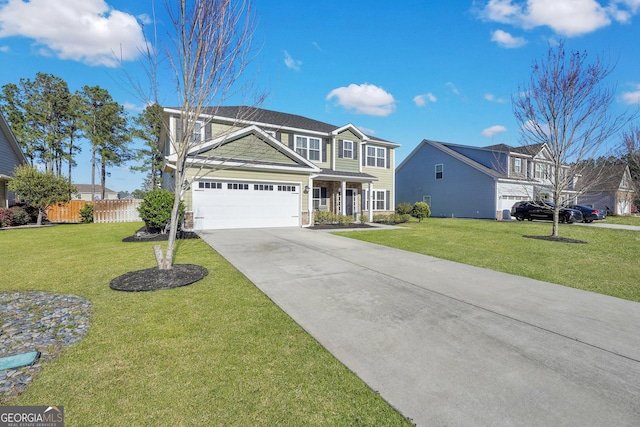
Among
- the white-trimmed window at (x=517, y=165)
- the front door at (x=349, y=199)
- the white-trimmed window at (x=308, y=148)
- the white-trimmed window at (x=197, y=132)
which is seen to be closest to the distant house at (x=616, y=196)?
the white-trimmed window at (x=517, y=165)

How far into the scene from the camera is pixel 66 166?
31078mm

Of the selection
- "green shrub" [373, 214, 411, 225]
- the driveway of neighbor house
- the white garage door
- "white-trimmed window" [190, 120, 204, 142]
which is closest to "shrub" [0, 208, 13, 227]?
the white garage door

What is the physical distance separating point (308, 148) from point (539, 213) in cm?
1835

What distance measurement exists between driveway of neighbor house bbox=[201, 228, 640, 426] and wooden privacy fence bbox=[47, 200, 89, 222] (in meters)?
19.6

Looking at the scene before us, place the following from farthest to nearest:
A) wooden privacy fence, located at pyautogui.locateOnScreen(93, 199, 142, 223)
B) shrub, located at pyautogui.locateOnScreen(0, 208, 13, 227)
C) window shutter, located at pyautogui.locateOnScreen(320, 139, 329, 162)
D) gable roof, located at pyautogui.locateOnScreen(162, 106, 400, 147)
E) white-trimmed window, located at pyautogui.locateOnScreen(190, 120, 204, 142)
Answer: window shutter, located at pyautogui.locateOnScreen(320, 139, 329, 162) < wooden privacy fence, located at pyautogui.locateOnScreen(93, 199, 142, 223) < gable roof, located at pyautogui.locateOnScreen(162, 106, 400, 147) < shrub, located at pyautogui.locateOnScreen(0, 208, 13, 227) < white-trimmed window, located at pyautogui.locateOnScreen(190, 120, 204, 142)

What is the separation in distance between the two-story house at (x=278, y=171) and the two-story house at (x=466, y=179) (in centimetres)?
848

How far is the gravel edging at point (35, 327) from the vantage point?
2539 millimetres

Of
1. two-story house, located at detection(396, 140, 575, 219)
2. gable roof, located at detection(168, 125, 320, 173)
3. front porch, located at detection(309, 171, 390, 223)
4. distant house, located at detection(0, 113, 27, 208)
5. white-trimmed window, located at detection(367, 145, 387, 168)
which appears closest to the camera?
gable roof, located at detection(168, 125, 320, 173)

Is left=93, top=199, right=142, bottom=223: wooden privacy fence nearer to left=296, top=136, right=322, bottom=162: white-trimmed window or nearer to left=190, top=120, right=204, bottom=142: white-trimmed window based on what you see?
left=190, top=120, right=204, bottom=142: white-trimmed window

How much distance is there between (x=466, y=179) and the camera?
2581 cm

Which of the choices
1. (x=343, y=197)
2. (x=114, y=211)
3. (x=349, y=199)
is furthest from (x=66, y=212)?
(x=349, y=199)

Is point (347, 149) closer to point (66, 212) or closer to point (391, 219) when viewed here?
point (391, 219)

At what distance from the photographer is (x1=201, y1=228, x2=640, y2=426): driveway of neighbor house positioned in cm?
220

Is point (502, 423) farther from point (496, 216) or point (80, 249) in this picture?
point (496, 216)
